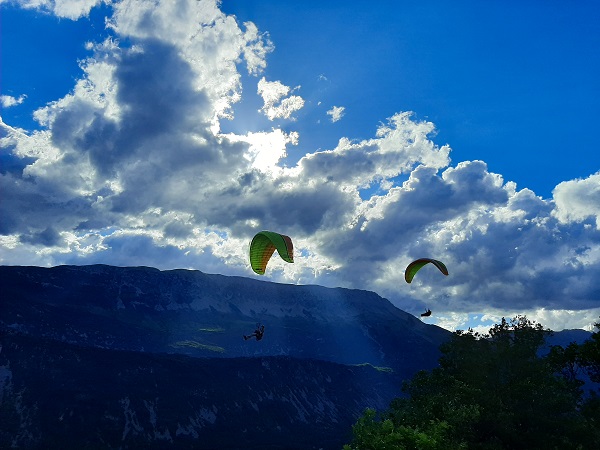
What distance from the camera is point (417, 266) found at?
3881 centimetres

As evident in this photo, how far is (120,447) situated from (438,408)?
15935 cm

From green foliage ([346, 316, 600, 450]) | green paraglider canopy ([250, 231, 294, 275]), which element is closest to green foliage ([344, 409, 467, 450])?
green foliage ([346, 316, 600, 450])

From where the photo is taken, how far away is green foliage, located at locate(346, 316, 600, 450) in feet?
99.0

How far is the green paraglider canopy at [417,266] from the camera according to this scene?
34.9 metres

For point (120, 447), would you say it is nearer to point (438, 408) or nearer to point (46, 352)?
point (46, 352)

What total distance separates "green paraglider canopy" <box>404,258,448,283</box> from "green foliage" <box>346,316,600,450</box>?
31.3 feet

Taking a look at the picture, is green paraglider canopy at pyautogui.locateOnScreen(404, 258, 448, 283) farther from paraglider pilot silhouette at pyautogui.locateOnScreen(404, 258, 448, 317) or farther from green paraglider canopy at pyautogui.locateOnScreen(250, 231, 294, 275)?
green paraglider canopy at pyautogui.locateOnScreen(250, 231, 294, 275)

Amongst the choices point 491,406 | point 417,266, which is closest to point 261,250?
point 417,266

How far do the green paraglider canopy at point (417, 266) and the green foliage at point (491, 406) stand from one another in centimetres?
953

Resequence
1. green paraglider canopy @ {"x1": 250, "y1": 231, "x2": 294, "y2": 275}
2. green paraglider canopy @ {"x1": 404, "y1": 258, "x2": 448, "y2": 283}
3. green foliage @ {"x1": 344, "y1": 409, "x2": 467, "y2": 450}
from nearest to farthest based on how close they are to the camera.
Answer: green foliage @ {"x1": 344, "y1": 409, "x2": 467, "y2": 450} → green paraglider canopy @ {"x1": 250, "y1": 231, "x2": 294, "y2": 275} → green paraglider canopy @ {"x1": 404, "y1": 258, "x2": 448, "y2": 283}

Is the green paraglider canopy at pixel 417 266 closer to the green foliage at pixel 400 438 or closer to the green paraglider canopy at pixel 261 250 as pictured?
the green foliage at pixel 400 438

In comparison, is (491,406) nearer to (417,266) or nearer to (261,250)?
(417,266)

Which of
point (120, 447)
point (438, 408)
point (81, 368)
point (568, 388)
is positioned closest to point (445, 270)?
point (438, 408)

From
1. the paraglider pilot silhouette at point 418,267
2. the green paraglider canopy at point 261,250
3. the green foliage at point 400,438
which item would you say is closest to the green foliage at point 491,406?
the green foliage at point 400,438
